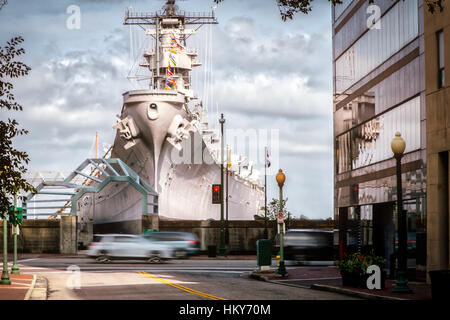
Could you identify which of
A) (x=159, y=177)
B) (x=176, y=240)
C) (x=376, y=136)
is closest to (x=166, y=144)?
(x=159, y=177)

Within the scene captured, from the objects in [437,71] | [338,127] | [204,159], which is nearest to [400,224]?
[437,71]

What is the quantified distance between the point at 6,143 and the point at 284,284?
1266 cm

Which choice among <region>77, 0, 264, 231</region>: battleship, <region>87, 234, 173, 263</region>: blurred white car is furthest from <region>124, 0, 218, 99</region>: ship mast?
<region>87, 234, 173, 263</region>: blurred white car

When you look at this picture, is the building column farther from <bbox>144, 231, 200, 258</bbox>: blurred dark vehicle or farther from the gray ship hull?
the gray ship hull

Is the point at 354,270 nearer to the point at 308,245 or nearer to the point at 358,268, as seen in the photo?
the point at 358,268

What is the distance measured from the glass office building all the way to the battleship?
1785 centimetres

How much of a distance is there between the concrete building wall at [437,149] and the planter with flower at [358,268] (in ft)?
6.10

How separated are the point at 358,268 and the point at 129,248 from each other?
65.2 feet

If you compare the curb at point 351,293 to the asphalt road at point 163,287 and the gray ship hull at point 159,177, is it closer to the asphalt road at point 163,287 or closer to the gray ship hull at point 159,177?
the asphalt road at point 163,287

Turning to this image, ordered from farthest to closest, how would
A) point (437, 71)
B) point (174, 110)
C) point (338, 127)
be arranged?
point (174, 110) → point (338, 127) → point (437, 71)

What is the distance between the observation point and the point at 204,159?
6519cm

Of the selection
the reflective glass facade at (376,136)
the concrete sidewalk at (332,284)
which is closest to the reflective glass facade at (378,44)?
the reflective glass facade at (376,136)

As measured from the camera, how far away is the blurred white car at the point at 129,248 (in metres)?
39.2
